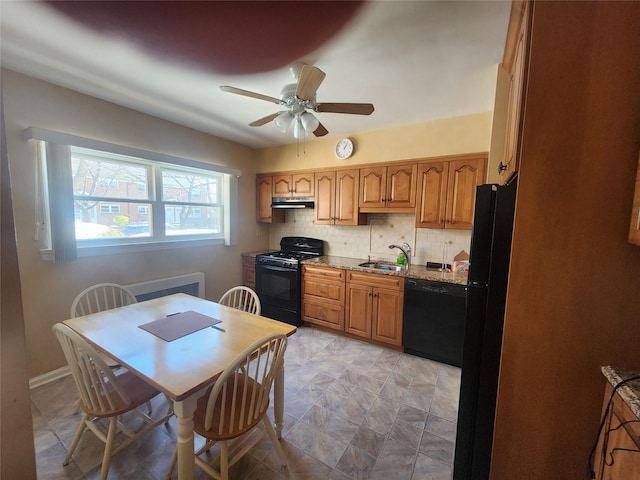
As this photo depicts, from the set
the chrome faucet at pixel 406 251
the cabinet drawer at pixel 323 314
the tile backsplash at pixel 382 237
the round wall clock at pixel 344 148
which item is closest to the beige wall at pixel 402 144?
the round wall clock at pixel 344 148

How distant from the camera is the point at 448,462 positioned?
160 centimetres

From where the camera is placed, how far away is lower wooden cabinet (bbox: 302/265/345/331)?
10.3 feet

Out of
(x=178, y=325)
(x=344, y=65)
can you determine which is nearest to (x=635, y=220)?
(x=344, y=65)

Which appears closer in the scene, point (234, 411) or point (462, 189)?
point (234, 411)

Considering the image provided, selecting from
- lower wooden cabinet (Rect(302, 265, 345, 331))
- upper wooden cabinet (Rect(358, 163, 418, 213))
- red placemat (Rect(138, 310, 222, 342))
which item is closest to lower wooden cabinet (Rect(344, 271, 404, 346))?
lower wooden cabinet (Rect(302, 265, 345, 331))

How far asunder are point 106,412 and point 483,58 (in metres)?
3.02

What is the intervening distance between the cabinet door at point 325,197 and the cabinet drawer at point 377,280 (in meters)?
0.81

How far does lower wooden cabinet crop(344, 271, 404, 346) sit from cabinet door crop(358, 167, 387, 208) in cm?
86

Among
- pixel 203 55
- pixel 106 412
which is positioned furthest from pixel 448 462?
pixel 203 55

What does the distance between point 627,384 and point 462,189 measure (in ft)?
6.84

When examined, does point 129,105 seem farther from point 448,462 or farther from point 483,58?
point 448,462

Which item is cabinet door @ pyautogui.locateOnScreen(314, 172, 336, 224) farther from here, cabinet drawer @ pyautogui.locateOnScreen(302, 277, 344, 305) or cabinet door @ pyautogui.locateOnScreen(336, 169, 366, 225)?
cabinet drawer @ pyautogui.locateOnScreen(302, 277, 344, 305)

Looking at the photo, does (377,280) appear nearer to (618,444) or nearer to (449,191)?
(449,191)

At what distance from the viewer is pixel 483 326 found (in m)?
1.35
